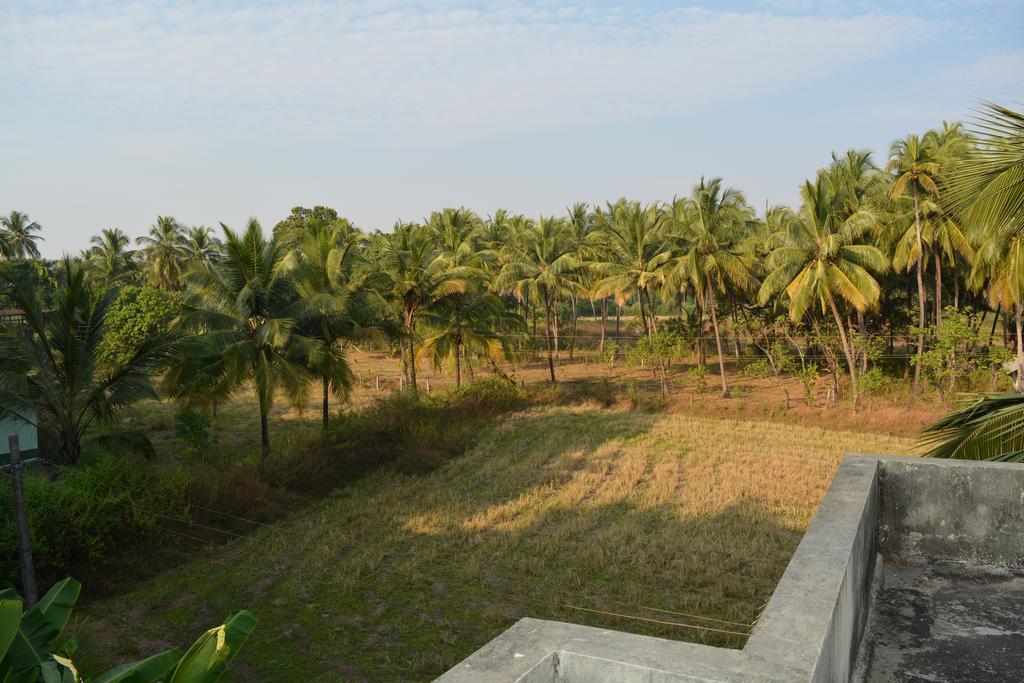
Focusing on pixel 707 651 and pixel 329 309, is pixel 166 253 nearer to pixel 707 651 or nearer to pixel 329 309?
pixel 329 309

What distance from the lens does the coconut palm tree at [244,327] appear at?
16203 millimetres

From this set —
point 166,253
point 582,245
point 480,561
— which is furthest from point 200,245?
point 480,561

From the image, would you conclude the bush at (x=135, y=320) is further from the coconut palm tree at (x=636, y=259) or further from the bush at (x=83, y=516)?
the coconut palm tree at (x=636, y=259)

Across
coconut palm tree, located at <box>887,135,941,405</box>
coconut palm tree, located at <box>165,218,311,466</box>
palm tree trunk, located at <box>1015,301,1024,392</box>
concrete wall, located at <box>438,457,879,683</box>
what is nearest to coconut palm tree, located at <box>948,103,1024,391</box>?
palm tree trunk, located at <box>1015,301,1024,392</box>

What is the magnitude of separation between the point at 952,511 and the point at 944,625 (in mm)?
878

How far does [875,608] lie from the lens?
395 centimetres

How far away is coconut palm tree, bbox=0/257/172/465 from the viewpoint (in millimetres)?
12914

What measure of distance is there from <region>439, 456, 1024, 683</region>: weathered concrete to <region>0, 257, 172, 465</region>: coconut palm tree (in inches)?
494

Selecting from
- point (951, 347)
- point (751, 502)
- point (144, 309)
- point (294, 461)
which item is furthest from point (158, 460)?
point (951, 347)

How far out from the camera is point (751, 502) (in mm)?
15719

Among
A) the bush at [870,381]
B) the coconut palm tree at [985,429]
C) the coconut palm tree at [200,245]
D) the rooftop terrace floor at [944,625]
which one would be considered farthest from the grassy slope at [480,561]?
the coconut palm tree at [200,245]

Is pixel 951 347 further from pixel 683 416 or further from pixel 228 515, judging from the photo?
pixel 228 515

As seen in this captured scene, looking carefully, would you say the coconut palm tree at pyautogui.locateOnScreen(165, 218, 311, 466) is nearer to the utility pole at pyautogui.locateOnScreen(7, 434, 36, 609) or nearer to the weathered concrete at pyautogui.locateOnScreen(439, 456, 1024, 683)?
the utility pole at pyautogui.locateOnScreen(7, 434, 36, 609)

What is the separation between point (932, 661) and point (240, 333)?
15.3 meters
